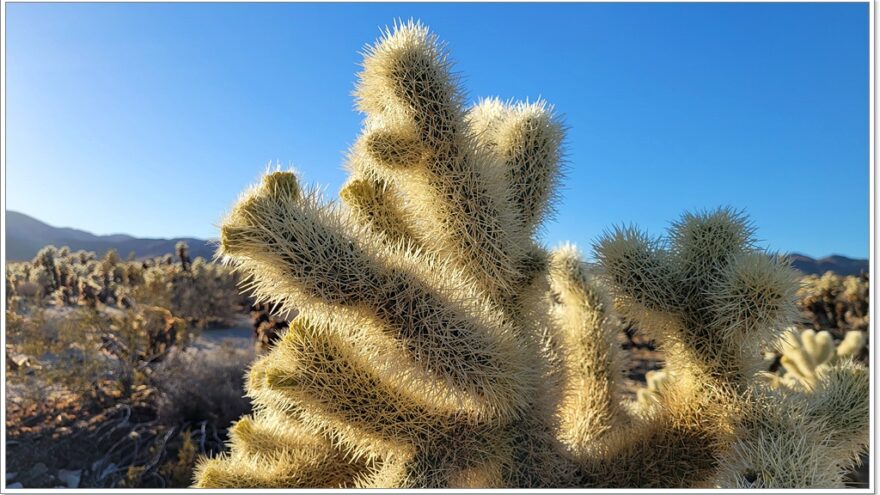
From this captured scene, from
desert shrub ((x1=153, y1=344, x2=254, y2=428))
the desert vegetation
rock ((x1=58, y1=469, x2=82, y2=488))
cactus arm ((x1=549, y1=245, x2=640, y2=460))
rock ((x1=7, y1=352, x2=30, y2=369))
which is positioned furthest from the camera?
rock ((x1=7, y1=352, x2=30, y2=369))

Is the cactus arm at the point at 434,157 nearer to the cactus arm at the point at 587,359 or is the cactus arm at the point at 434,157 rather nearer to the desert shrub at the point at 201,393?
the cactus arm at the point at 587,359

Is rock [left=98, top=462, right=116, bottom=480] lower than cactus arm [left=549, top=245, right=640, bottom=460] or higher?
lower

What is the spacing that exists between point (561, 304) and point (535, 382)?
735 mm

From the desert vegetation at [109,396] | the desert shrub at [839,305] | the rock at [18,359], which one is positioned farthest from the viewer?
the desert shrub at [839,305]

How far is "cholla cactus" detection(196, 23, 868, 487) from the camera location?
116 cm

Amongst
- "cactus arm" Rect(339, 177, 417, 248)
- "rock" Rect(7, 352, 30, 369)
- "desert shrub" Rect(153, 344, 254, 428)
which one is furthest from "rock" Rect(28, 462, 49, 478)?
"cactus arm" Rect(339, 177, 417, 248)

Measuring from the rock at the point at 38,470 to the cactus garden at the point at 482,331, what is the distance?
9.88 ft

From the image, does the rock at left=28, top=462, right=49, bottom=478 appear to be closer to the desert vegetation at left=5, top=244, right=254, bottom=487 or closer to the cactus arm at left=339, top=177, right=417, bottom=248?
the desert vegetation at left=5, top=244, right=254, bottom=487

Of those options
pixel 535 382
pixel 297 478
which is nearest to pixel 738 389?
pixel 535 382

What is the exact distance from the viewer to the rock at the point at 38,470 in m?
3.77

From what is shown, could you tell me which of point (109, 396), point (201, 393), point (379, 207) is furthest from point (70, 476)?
point (379, 207)

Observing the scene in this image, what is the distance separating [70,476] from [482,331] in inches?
151

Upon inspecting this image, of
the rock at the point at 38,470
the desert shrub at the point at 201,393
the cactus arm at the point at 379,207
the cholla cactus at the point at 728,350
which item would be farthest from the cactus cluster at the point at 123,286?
the cholla cactus at the point at 728,350

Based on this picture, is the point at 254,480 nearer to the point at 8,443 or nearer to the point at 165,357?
the point at 8,443
